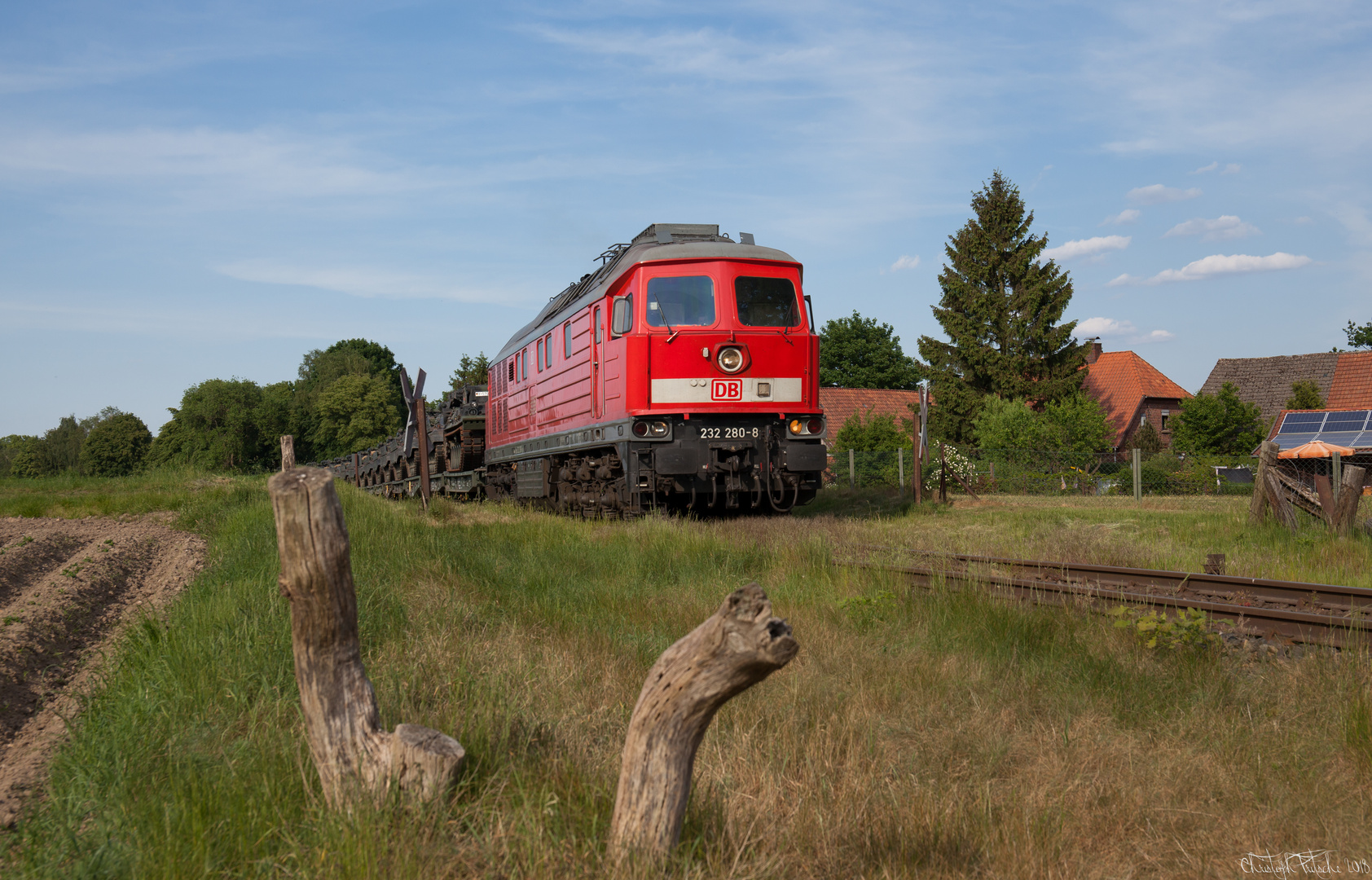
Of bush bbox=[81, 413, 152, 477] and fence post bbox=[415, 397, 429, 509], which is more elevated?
bush bbox=[81, 413, 152, 477]

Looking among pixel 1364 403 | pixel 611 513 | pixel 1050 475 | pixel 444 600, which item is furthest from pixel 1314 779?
pixel 1364 403

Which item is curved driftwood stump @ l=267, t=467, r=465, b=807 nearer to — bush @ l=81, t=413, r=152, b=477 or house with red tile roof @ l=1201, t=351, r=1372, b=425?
house with red tile roof @ l=1201, t=351, r=1372, b=425

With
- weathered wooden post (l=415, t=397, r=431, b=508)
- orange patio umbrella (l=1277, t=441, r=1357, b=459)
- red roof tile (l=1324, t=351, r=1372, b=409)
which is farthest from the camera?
red roof tile (l=1324, t=351, r=1372, b=409)

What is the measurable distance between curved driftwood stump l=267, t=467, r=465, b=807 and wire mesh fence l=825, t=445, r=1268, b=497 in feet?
64.7

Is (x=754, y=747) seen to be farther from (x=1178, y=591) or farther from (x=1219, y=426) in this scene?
(x=1219, y=426)

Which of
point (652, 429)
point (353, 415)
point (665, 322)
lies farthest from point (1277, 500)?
point (353, 415)

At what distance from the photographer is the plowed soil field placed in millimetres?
4922

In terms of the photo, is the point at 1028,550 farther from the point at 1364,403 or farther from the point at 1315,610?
the point at 1364,403

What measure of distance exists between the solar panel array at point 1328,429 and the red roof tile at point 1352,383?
559 inches

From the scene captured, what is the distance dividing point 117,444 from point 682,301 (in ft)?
230

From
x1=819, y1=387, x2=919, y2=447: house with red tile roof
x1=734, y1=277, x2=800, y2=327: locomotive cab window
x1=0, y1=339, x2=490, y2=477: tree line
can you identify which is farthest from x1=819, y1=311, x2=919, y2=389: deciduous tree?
x1=734, y1=277, x2=800, y2=327: locomotive cab window

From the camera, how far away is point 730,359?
13281mm

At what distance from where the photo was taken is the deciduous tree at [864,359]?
220 feet

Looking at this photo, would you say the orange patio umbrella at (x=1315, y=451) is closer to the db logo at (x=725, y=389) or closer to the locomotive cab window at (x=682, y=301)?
the db logo at (x=725, y=389)
